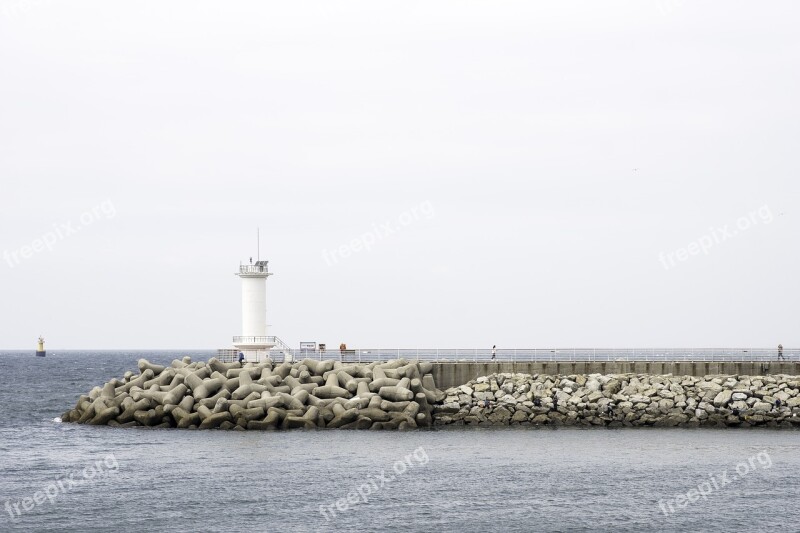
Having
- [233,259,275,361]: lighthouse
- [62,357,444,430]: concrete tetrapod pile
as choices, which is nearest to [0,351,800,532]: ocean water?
[62,357,444,430]: concrete tetrapod pile

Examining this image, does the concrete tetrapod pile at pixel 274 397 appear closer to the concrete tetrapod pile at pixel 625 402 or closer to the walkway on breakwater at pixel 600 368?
the walkway on breakwater at pixel 600 368

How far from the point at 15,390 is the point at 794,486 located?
181 ft

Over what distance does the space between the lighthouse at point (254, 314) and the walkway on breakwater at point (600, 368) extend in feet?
25.8

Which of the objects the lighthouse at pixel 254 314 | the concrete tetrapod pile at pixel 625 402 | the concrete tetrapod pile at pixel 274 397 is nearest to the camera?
the concrete tetrapod pile at pixel 274 397

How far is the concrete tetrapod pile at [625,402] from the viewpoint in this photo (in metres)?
39.6

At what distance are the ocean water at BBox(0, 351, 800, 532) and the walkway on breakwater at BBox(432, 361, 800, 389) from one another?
373 centimetres

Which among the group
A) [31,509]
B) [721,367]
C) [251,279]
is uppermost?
[251,279]

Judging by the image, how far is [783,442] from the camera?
35.7 meters

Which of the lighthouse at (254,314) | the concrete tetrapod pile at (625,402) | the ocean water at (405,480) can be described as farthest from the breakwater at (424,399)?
the lighthouse at (254,314)

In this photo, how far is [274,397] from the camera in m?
39.0

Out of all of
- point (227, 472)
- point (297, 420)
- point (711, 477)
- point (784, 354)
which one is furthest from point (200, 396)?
point (784, 354)

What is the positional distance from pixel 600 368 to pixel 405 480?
50.8ft

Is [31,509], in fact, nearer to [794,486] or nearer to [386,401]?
[386,401]

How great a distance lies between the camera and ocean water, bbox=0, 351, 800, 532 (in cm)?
2503
